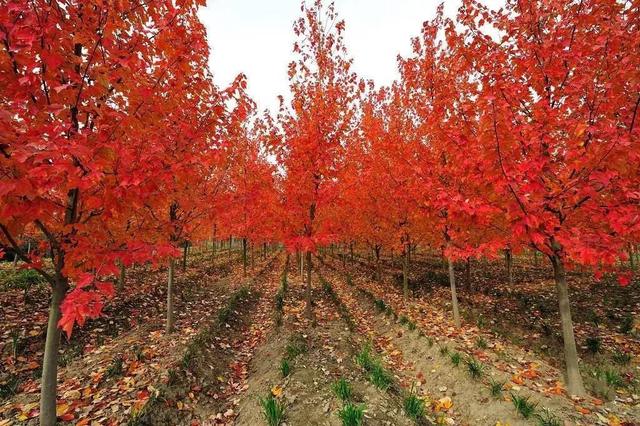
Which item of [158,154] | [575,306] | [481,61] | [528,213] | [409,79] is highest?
[409,79]

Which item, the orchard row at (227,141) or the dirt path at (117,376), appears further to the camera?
the dirt path at (117,376)

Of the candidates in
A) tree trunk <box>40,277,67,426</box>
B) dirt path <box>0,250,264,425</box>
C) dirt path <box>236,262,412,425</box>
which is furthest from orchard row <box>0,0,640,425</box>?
dirt path <box>236,262,412,425</box>

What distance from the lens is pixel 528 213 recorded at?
4281mm

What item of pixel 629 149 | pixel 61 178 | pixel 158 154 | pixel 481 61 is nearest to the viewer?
pixel 61 178

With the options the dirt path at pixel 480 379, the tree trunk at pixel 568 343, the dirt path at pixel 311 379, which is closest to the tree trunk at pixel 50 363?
the dirt path at pixel 311 379

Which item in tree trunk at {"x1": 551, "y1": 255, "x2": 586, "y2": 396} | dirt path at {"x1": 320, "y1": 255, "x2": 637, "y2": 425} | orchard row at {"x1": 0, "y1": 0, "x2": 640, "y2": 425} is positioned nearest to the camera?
orchard row at {"x1": 0, "y1": 0, "x2": 640, "y2": 425}

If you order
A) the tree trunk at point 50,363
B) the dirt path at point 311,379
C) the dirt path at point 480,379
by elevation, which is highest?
the tree trunk at point 50,363

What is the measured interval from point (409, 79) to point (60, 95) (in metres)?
7.62

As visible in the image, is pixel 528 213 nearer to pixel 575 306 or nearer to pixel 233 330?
pixel 233 330

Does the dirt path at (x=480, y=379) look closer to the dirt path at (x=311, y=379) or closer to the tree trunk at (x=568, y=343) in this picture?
the tree trunk at (x=568, y=343)

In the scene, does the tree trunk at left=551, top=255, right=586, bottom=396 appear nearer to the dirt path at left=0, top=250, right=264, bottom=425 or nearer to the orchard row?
the orchard row

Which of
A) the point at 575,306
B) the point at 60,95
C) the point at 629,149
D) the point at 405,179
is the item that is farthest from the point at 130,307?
the point at 575,306

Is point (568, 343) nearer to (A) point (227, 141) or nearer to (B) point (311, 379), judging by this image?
(B) point (311, 379)

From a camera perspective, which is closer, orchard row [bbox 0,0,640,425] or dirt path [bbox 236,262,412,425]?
orchard row [bbox 0,0,640,425]
